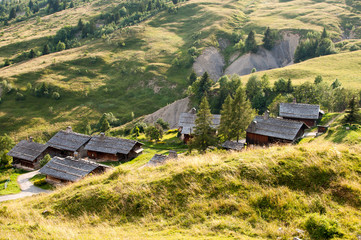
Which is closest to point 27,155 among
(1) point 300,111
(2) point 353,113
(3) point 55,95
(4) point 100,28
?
(3) point 55,95

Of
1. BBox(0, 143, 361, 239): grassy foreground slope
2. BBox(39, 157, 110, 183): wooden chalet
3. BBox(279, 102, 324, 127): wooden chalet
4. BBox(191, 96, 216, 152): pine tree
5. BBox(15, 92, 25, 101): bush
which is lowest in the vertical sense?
BBox(15, 92, 25, 101): bush

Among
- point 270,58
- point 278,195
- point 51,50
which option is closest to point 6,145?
point 278,195

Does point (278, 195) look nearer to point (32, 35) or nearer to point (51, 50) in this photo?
point (51, 50)

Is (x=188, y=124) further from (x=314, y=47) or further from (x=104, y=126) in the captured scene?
(x=314, y=47)

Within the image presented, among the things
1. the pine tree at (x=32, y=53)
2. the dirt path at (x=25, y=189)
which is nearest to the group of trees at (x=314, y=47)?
the dirt path at (x=25, y=189)

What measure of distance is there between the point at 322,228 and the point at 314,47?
10884 cm

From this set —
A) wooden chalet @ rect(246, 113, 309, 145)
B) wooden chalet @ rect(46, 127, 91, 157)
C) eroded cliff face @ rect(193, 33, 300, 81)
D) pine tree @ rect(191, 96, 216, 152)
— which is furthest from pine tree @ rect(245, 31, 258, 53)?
wooden chalet @ rect(46, 127, 91, 157)

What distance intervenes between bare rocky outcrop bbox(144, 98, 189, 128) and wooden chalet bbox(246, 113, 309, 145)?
34913mm

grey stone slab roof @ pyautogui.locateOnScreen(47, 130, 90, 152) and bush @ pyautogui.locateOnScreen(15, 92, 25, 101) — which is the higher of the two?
bush @ pyautogui.locateOnScreen(15, 92, 25, 101)

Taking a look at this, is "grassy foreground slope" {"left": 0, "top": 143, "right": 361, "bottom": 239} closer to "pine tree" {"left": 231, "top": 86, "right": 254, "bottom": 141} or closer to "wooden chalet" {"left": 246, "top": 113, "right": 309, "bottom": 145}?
"wooden chalet" {"left": 246, "top": 113, "right": 309, "bottom": 145}

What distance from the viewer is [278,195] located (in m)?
11.5

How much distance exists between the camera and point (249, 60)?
108250 mm

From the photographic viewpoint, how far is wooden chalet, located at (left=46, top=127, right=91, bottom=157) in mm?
57309

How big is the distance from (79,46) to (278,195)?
136572 mm
